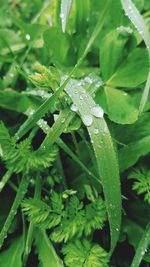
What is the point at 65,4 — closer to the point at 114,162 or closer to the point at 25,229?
the point at 114,162

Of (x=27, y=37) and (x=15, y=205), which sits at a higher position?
(x=27, y=37)

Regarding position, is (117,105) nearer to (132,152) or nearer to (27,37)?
(132,152)

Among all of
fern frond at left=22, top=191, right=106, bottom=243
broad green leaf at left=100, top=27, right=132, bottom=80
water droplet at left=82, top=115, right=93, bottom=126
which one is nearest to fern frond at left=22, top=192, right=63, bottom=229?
fern frond at left=22, top=191, right=106, bottom=243

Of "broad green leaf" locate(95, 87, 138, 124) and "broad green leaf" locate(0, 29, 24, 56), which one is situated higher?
"broad green leaf" locate(0, 29, 24, 56)

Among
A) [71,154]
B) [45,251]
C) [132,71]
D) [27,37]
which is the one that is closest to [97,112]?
[71,154]

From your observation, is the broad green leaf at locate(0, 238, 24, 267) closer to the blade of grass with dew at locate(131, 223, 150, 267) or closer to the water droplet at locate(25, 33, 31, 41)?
the blade of grass with dew at locate(131, 223, 150, 267)

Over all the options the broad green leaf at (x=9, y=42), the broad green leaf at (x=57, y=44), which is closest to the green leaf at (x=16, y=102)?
the broad green leaf at (x=57, y=44)
